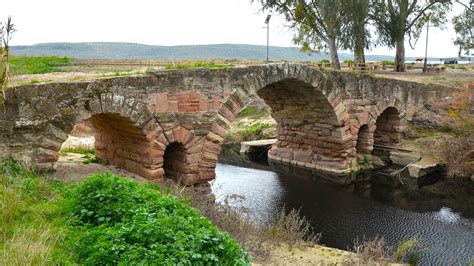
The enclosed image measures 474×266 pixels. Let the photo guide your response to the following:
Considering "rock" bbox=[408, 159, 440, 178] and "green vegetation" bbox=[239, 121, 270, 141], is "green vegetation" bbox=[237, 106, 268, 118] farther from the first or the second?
"rock" bbox=[408, 159, 440, 178]

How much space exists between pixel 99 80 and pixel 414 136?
51.4 ft

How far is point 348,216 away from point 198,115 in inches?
220

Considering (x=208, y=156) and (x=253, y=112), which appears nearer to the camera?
(x=208, y=156)

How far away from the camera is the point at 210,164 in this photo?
43.8 feet

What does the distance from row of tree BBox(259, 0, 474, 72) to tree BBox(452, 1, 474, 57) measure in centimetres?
196

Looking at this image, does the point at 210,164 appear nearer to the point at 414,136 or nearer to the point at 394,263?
the point at 394,263

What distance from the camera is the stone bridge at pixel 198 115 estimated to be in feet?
33.2

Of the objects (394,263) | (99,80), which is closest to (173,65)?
(99,80)

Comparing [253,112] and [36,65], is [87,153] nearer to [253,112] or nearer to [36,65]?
[36,65]

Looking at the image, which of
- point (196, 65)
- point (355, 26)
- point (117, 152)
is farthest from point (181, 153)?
point (355, 26)

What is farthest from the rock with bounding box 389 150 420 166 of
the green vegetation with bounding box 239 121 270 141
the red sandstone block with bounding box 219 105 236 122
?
the red sandstone block with bounding box 219 105 236 122

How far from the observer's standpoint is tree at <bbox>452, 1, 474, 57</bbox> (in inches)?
1319

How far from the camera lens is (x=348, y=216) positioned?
14.2 m

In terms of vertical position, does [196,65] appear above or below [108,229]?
above
